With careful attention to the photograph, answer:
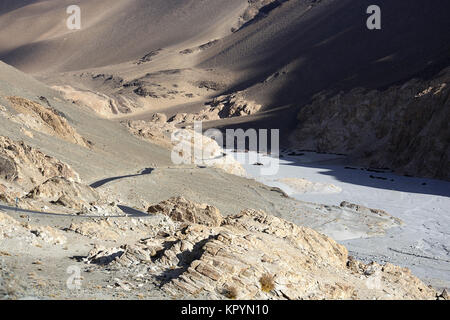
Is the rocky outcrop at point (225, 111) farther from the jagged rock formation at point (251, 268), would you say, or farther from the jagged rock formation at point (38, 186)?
the jagged rock formation at point (251, 268)

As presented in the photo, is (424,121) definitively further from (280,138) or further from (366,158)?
(280,138)

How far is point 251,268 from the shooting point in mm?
5898

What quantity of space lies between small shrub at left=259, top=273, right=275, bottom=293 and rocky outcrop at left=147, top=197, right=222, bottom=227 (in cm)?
448

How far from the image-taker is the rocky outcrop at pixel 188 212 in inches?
409

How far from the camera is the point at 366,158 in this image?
3416 centimetres

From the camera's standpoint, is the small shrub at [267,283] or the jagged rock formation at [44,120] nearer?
the small shrub at [267,283]

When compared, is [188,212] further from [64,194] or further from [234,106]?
[234,106]

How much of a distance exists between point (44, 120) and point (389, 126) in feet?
79.8

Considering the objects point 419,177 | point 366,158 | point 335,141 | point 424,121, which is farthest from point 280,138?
point 419,177

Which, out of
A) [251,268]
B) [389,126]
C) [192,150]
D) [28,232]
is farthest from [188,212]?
[389,126]

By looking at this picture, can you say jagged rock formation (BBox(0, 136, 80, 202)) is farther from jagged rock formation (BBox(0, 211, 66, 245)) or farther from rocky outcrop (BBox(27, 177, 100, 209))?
jagged rock formation (BBox(0, 211, 66, 245))

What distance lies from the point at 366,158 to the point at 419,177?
230 inches

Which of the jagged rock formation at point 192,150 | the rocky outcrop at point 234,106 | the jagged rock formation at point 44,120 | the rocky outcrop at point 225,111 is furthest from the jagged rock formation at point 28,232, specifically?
the rocky outcrop at point 234,106

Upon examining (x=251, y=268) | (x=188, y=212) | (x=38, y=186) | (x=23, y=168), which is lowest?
(x=188, y=212)
